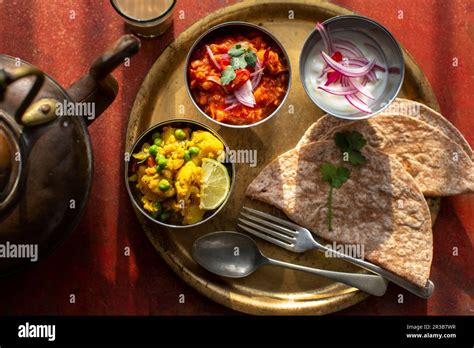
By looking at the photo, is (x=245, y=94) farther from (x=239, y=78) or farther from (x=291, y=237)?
(x=291, y=237)

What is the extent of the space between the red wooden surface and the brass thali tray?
116 mm

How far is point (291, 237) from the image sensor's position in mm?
3102

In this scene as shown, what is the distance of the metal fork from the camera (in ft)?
10.0

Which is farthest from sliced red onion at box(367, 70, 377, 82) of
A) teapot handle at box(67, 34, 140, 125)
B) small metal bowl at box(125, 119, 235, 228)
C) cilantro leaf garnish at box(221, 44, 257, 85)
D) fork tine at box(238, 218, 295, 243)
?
teapot handle at box(67, 34, 140, 125)

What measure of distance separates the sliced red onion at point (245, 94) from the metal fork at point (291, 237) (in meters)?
0.59

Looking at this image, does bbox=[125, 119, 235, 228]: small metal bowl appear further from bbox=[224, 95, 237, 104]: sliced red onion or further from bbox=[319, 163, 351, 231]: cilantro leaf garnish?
bbox=[319, 163, 351, 231]: cilantro leaf garnish

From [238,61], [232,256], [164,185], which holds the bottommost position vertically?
[232,256]

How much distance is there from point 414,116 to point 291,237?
942 millimetres

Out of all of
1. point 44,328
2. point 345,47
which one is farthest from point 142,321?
point 345,47

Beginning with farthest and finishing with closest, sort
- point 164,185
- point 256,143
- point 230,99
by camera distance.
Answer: point 256,143, point 230,99, point 164,185

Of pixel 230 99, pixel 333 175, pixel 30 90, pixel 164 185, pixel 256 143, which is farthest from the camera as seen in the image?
pixel 256 143

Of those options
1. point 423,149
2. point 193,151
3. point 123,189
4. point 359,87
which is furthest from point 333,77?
point 123,189

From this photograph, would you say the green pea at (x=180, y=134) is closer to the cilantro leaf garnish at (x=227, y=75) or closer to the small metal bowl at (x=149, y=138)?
the small metal bowl at (x=149, y=138)

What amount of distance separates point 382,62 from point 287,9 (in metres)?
0.61
